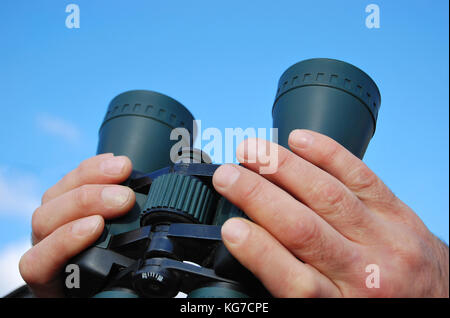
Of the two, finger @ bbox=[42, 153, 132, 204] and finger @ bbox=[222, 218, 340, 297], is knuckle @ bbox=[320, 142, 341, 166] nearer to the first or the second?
finger @ bbox=[222, 218, 340, 297]

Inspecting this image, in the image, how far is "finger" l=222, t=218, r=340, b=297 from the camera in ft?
2.31

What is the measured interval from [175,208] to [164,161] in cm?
35

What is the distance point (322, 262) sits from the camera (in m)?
0.73

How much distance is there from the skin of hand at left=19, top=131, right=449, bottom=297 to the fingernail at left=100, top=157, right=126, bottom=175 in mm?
84

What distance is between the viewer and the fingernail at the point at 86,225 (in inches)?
36.3

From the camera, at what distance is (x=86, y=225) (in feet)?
3.05

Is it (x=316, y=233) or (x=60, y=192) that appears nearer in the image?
(x=316, y=233)

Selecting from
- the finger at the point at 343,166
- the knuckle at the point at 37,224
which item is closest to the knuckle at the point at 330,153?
the finger at the point at 343,166

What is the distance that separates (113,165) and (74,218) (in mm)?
157

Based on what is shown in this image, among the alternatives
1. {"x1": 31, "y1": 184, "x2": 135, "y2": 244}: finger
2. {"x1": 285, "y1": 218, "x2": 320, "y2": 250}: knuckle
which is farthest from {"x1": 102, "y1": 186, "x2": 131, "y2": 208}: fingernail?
{"x1": 285, "y1": 218, "x2": 320, "y2": 250}: knuckle

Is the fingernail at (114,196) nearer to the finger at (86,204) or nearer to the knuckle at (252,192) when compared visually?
the finger at (86,204)
